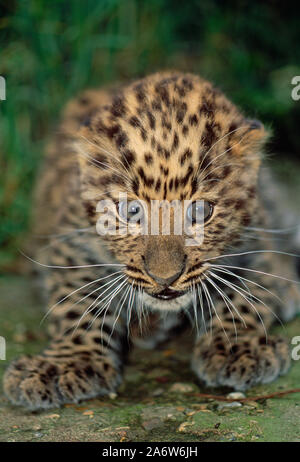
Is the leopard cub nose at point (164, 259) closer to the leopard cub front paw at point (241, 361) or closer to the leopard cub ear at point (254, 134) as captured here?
the leopard cub front paw at point (241, 361)

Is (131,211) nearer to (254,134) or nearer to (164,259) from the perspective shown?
(164,259)

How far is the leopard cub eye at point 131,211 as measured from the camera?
12.9ft

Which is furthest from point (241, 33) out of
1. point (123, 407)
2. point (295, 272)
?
point (123, 407)

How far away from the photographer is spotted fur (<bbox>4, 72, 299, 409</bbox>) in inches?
153

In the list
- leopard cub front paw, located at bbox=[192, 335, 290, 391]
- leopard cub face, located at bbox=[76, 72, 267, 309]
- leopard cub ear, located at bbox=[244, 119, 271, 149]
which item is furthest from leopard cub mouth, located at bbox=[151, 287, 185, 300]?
leopard cub ear, located at bbox=[244, 119, 271, 149]

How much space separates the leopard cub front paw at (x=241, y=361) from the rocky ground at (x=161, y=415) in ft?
0.23

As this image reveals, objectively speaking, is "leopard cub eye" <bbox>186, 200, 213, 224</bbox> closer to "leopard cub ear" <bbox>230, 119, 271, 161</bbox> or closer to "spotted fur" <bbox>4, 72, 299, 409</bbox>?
"spotted fur" <bbox>4, 72, 299, 409</bbox>

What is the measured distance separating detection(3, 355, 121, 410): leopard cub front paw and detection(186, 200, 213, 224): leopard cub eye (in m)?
1.17

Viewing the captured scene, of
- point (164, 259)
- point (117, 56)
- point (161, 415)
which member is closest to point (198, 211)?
point (164, 259)

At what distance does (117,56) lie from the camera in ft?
25.4

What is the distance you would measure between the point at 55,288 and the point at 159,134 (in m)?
1.59

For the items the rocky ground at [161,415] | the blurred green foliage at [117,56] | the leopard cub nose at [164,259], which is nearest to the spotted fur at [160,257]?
the leopard cub nose at [164,259]

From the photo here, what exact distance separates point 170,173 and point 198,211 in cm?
31

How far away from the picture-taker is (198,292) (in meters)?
4.11
